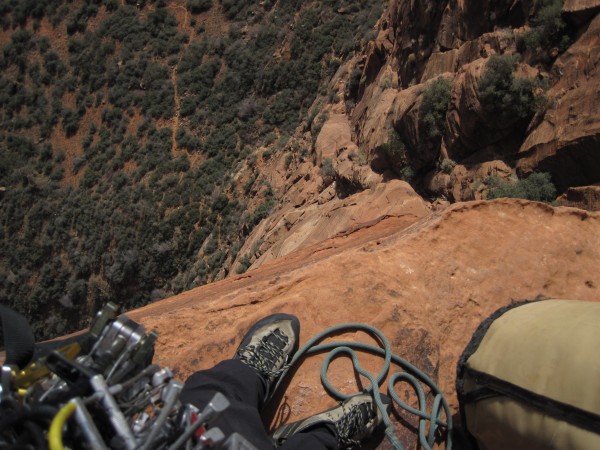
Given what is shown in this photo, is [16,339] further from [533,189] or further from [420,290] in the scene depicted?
[533,189]

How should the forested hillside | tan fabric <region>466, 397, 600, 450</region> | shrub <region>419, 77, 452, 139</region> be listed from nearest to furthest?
1. tan fabric <region>466, 397, 600, 450</region>
2. shrub <region>419, 77, 452, 139</region>
3. the forested hillside

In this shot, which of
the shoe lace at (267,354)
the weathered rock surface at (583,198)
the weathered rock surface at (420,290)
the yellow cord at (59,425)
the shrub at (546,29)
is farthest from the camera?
the shrub at (546,29)

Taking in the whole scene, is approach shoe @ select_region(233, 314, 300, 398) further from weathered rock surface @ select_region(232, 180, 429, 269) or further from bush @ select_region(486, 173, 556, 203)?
bush @ select_region(486, 173, 556, 203)

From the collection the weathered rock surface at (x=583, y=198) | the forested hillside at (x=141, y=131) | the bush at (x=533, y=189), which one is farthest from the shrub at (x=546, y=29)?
the forested hillside at (x=141, y=131)

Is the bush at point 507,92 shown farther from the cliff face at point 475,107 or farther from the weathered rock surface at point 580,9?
the weathered rock surface at point 580,9

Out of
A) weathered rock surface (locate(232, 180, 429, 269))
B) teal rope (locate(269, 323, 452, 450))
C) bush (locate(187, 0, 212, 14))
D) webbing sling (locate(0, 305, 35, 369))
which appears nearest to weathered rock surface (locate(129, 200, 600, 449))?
teal rope (locate(269, 323, 452, 450))

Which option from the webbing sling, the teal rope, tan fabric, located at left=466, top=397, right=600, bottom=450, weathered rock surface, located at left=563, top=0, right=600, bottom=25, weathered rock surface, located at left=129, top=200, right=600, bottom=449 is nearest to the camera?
the webbing sling

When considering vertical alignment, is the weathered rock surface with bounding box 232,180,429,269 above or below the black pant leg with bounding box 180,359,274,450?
below

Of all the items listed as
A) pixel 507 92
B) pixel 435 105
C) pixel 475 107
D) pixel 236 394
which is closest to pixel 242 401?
pixel 236 394
